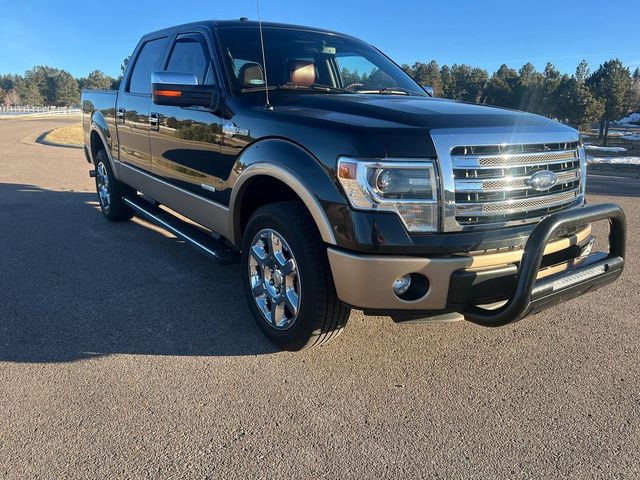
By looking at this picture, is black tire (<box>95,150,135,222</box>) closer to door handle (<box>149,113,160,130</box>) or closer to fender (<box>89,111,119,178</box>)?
fender (<box>89,111,119,178</box>)

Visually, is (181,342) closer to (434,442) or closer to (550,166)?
(434,442)

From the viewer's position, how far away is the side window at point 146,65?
5042 millimetres

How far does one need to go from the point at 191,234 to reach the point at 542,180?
277cm

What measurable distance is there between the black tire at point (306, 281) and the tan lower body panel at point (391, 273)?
14 cm

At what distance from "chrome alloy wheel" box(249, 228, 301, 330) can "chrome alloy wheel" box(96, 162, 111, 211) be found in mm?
3807

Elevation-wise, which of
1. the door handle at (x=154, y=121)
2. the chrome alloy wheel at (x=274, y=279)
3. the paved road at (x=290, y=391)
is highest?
the door handle at (x=154, y=121)

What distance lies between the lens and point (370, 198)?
2553 millimetres

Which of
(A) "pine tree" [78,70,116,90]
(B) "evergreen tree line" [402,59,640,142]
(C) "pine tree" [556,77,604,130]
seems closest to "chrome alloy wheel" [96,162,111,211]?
(B) "evergreen tree line" [402,59,640,142]

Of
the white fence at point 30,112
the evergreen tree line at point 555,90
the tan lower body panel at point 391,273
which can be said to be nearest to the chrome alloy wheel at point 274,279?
the tan lower body panel at point 391,273

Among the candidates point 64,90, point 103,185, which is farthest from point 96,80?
point 103,185

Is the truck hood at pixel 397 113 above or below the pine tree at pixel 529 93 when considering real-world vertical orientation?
below

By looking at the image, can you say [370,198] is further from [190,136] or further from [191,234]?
[191,234]

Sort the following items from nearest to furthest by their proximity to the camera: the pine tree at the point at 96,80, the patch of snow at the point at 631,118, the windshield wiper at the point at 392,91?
the windshield wiper at the point at 392,91 < the patch of snow at the point at 631,118 < the pine tree at the point at 96,80

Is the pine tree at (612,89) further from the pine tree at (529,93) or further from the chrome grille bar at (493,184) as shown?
the chrome grille bar at (493,184)
